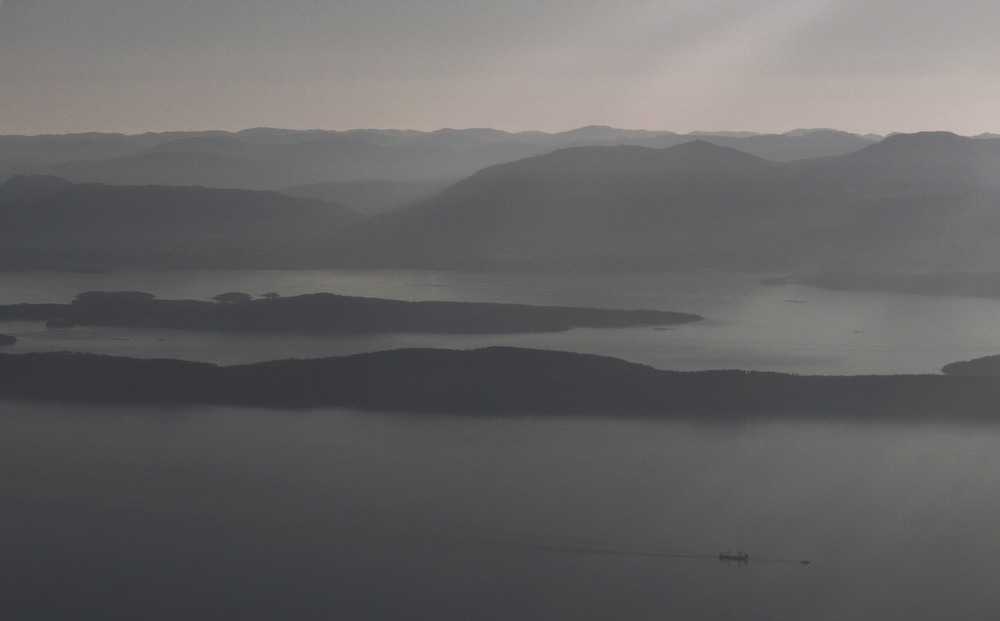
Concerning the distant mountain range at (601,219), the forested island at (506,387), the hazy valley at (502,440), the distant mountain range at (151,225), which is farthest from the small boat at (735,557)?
the distant mountain range at (151,225)

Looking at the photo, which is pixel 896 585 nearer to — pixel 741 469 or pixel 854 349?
pixel 741 469

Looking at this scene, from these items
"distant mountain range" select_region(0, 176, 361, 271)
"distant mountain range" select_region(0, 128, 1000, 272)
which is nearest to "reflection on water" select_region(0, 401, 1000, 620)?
"distant mountain range" select_region(0, 128, 1000, 272)

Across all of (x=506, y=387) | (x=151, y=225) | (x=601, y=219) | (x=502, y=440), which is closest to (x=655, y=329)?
(x=506, y=387)

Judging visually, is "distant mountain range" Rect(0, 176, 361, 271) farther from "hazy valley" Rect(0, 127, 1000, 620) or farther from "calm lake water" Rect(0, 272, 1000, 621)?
"calm lake water" Rect(0, 272, 1000, 621)

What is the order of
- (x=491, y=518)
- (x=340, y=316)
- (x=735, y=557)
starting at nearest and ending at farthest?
1. (x=735, y=557)
2. (x=491, y=518)
3. (x=340, y=316)

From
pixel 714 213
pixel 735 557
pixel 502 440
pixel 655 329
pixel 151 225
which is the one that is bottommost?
pixel 735 557

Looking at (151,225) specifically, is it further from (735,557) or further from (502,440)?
(735,557)
